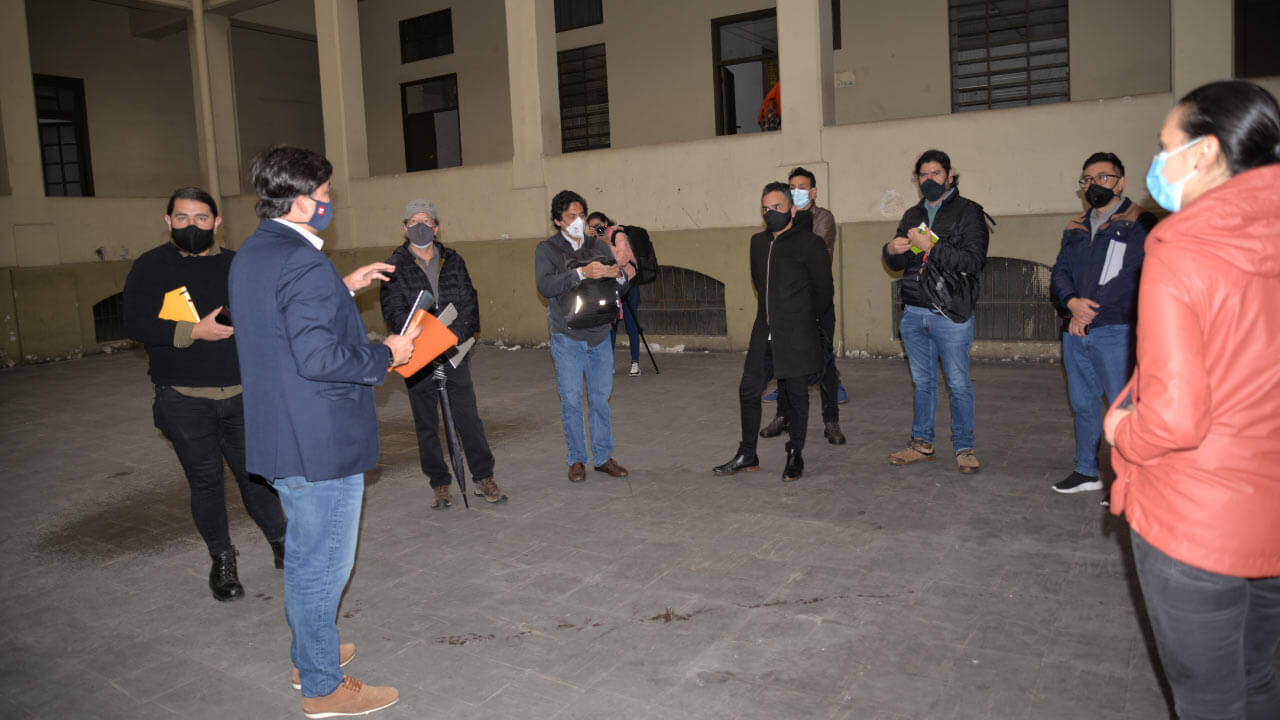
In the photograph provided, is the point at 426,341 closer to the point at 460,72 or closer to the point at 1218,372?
the point at 1218,372

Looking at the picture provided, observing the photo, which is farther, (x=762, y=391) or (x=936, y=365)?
(x=936, y=365)

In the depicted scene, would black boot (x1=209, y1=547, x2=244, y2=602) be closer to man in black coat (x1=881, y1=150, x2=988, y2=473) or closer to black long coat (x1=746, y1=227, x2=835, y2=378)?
black long coat (x1=746, y1=227, x2=835, y2=378)

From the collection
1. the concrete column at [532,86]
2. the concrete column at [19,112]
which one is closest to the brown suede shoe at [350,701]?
the concrete column at [532,86]

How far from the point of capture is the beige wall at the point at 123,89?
16.2 m

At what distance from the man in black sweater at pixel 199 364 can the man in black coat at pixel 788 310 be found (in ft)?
10.5

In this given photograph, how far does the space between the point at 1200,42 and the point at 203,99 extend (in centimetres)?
1604

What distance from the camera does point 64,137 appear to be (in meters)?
16.6

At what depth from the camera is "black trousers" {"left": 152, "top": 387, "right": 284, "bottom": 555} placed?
442cm

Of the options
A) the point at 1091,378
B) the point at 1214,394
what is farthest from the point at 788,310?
the point at 1214,394

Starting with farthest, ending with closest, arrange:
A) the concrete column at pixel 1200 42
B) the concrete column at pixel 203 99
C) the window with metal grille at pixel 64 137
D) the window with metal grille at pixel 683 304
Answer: the window with metal grille at pixel 64 137 → the concrete column at pixel 203 99 → the window with metal grille at pixel 683 304 → the concrete column at pixel 1200 42

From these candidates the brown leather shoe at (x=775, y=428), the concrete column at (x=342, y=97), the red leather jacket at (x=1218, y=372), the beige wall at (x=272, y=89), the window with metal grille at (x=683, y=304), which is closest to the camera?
the red leather jacket at (x=1218, y=372)

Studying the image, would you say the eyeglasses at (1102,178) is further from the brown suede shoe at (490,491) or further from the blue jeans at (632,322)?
the blue jeans at (632,322)

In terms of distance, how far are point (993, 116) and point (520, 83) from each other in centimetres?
688

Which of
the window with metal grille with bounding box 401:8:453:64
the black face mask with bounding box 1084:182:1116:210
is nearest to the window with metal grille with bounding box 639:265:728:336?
the black face mask with bounding box 1084:182:1116:210
